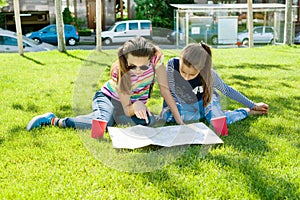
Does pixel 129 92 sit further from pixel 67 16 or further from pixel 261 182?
pixel 67 16

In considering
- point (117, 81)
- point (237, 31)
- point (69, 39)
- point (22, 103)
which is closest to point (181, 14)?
point (237, 31)

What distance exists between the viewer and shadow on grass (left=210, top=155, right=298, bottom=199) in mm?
2350

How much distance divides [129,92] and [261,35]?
1425cm

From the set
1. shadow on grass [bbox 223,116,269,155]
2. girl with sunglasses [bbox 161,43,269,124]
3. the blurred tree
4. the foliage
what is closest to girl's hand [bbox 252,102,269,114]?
girl with sunglasses [bbox 161,43,269,124]

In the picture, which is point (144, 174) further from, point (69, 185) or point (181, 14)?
point (181, 14)

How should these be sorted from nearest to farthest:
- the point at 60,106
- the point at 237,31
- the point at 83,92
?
the point at 83,92 < the point at 60,106 < the point at 237,31

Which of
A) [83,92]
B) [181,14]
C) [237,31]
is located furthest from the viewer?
[237,31]

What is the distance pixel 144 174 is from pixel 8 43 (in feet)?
40.5

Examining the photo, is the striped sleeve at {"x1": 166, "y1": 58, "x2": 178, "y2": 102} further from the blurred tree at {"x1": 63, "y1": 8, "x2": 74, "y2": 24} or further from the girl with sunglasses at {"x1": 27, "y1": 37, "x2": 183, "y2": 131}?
the blurred tree at {"x1": 63, "y1": 8, "x2": 74, "y2": 24}

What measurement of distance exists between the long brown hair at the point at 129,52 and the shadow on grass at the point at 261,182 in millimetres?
964

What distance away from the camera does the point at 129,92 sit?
133 inches

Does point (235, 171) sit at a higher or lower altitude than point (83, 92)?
lower

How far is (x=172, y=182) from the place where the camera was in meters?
2.52

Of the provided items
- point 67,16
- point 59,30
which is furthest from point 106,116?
point 67,16
